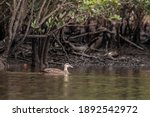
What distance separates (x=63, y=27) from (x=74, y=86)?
38.3 feet

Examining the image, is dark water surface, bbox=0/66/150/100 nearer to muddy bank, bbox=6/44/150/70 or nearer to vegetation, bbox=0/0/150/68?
vegetation, bbox=0/0/150/68

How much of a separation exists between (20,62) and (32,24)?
4.58 m

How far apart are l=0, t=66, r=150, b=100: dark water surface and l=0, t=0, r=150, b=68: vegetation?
A: 2627mm

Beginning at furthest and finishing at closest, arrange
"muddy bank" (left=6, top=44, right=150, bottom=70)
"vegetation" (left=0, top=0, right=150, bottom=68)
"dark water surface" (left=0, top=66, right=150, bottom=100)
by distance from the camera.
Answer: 1. "muddy bank" (left=6, top=44, right=150, bottom=70)
2. "vegetation" (left=0, top=0, right=150, bottom=68)
3. "dark water surface" (left=0, top=66, right=150, bottom=100)

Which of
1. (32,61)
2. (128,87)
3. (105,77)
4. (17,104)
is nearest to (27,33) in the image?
(32,61)

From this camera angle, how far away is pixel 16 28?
1016 inches

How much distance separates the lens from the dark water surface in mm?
16828

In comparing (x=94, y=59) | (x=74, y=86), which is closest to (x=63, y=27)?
(x=94, y=59)

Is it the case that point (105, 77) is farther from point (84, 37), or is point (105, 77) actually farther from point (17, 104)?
point (84, 37)

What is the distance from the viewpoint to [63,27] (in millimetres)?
30750

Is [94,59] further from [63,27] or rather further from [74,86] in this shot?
[74,86]

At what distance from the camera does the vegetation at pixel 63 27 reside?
84.4 feet

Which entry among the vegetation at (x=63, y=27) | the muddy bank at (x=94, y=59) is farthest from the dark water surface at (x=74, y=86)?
the muddy bank at (x=94, y=59)

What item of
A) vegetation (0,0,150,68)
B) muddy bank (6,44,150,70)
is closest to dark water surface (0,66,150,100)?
vegetation (0,0,150,68)
